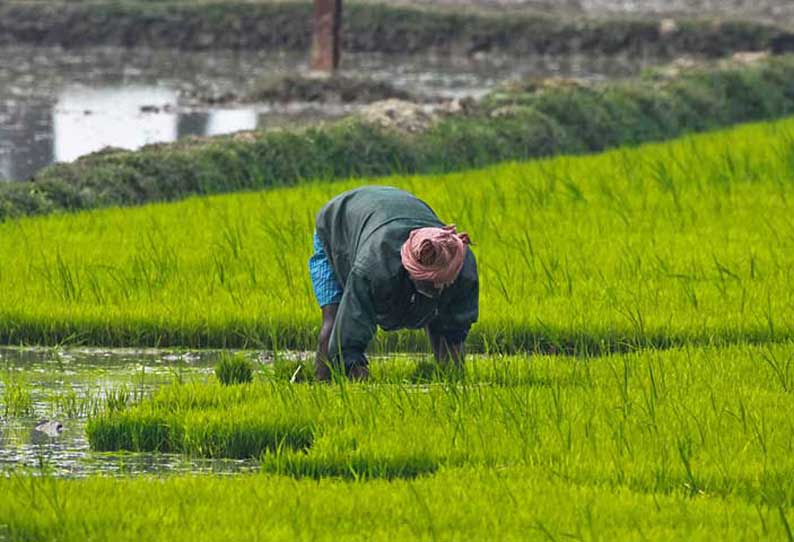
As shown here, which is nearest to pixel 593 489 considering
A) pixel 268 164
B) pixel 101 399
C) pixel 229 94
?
pixel 101 399

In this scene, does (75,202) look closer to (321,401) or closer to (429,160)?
(429,160)

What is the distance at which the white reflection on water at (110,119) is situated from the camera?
15.3 m

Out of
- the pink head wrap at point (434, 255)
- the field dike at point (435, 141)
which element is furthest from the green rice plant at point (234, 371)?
the field dike at point (435, 141)

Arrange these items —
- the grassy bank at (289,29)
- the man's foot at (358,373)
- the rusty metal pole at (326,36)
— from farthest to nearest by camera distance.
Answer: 1. the grassy bank at (289,29)
2. the rusty metal pole at (326,36)
3. the man's foot at (358,373)

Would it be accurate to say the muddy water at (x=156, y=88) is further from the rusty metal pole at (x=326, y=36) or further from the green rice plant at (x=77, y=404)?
the green rice plant at (x=77, y=404)

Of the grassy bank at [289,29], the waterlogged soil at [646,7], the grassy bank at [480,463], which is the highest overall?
the grassy bank at [480,463]

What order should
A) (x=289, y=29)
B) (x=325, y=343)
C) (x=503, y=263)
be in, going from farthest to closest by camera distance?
(x=289, y=29) → (x=503, y=263) → (x=325, y=343)

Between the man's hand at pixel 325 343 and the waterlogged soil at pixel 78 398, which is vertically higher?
the man's hand at pixel 325 343

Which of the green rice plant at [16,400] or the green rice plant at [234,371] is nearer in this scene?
the green rice plant at [16,400]

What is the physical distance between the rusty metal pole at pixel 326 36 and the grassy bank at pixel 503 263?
7921mm

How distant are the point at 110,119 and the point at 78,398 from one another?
11.1 meters

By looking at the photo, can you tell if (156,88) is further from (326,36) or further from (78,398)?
(78,398)

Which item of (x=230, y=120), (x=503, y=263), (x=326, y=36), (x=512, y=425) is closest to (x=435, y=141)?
(x=503, y=263)

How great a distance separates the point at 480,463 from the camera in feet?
17.7
